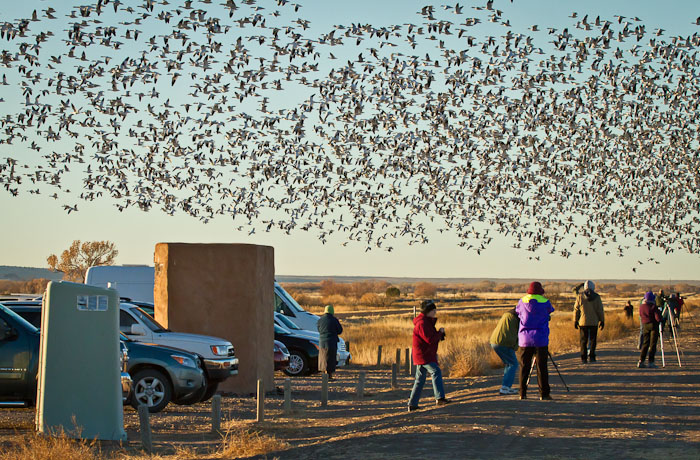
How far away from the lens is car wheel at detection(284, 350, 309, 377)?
22141mm

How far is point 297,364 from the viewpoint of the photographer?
2222cm

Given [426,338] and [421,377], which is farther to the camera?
[421,377]

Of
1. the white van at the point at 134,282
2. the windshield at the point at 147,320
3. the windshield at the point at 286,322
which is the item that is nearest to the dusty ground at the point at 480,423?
the windshield at the point at 147,320

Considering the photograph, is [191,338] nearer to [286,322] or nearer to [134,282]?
[286,322]

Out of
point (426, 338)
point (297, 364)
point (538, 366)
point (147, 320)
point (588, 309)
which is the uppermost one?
point (588, 309)

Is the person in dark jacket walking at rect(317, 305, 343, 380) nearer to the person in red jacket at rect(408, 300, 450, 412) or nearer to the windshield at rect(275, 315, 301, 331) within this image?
the windshield at rect(275, 315, 301, 331)

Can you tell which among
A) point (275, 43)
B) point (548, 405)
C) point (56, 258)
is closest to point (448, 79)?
point (275, 43)

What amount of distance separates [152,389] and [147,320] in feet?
6.10

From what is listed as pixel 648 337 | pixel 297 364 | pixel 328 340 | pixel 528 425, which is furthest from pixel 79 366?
pixel 648 337

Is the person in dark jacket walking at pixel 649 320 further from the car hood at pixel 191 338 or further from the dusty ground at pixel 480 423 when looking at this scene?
the car hood at pixel 191 338

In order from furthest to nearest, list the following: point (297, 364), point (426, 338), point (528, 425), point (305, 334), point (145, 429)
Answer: point (305, 334), point (297, 364), point (426, 338), point (528, 425), point (145, 429)

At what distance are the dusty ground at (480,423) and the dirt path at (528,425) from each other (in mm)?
12

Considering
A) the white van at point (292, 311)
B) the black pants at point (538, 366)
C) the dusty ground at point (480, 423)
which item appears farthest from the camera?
the white van at point (292, 311)

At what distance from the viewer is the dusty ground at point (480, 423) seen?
377 inches
